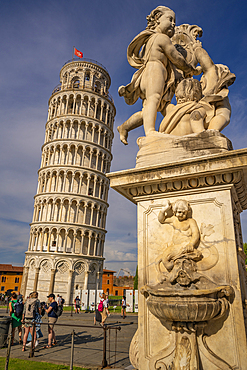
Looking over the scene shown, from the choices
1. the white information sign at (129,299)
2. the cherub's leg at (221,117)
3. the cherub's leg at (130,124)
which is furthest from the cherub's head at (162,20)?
the white information sign at (129,299)

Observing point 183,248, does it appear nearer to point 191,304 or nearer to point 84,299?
point 191,304

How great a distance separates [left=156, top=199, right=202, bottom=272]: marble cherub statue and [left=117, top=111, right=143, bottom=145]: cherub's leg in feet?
5.39

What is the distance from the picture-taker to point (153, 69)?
154 inches

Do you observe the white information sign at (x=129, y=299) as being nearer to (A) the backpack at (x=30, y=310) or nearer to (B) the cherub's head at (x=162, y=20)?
(A) the backpack at (x=30, y=310)

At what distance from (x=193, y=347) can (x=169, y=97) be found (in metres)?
3.38

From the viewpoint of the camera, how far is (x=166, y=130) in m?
3.80

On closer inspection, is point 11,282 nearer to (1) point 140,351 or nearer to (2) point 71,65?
(2) point 71,65

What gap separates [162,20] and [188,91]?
1258 mm

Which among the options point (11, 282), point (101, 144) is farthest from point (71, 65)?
point (11, 282)

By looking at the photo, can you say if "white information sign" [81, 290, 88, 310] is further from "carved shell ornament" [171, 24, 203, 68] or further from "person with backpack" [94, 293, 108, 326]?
"carved shell ornament" [171, 24, 203, 68]

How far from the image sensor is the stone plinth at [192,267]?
2.46 m

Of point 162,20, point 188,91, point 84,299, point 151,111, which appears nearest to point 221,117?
point 188,91

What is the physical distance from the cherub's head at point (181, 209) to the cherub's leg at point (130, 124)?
1.71 m

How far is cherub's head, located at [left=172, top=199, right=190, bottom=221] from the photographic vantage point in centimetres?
294
